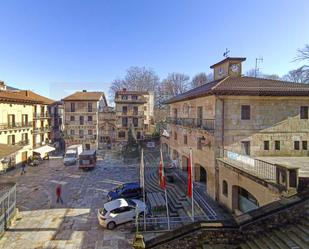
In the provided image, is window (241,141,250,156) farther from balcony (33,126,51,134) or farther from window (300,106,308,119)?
balcony (33,126,51,134)

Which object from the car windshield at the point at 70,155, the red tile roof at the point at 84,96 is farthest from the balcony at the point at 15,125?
the red tile roof at the point at 84,96

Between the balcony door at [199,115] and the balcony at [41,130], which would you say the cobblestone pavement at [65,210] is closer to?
the balcony at [41,130]

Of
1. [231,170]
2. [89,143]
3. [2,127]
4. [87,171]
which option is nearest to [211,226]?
[231,170]

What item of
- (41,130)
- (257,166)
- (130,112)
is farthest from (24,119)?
(257,166)

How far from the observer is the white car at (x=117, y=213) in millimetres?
15648

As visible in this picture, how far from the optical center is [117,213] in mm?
15984

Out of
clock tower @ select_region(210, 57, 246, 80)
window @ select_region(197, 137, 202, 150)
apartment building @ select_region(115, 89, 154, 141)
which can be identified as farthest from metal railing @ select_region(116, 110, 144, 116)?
window @ select_region(197, 137, 202, 150)

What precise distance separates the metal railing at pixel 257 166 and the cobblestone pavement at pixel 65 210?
25.9 ft

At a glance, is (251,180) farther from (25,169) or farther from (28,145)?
(28,145)

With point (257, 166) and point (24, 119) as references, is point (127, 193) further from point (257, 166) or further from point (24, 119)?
point (24, 119)

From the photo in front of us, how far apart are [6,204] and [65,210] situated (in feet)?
13.9

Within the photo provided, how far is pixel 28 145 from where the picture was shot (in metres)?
37.9

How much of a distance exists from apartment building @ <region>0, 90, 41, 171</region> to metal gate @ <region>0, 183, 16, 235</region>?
12.6 metres

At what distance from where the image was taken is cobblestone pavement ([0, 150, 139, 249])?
14.2m
